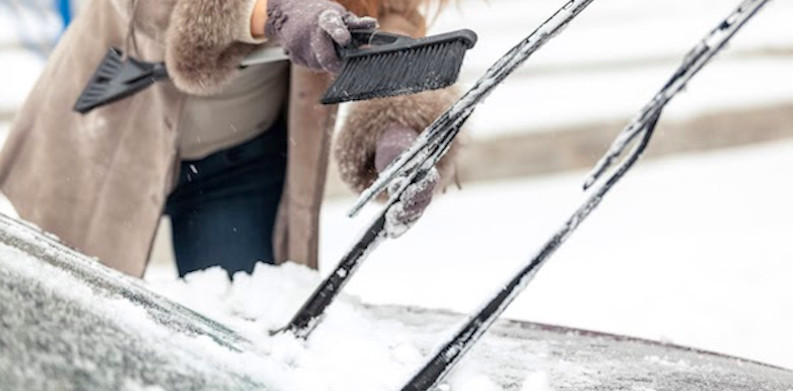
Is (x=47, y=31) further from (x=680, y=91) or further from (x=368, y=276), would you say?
(x=680, y=91)

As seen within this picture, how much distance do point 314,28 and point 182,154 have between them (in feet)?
2.36

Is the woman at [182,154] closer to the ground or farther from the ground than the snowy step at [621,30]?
closer to the ground

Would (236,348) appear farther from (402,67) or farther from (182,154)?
(182,154)

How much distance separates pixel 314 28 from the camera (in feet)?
4.96

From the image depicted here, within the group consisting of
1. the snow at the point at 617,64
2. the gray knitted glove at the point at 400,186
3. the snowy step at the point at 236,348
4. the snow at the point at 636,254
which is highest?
the snow at the point at 617,64

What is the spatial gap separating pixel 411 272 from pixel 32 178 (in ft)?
6.81

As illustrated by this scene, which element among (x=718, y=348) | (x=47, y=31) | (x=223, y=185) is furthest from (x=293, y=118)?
(x=47, y=31)

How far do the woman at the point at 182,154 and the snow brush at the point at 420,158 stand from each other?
20.6 inches

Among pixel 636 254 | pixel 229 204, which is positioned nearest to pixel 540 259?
pixel 229 204

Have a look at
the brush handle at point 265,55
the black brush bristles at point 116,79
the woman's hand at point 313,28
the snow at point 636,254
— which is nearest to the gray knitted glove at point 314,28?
the woman's hand at point 313,28

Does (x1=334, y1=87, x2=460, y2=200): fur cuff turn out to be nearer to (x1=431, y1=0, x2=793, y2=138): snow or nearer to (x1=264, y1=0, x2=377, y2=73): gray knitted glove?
(x1=264, y1=0, x2=377, y2=73): gray knitted glove

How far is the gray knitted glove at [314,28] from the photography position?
1485mm

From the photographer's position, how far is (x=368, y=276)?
4.10 m

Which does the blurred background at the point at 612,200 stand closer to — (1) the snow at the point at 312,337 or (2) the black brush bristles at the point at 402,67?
(1) the snow at the point at 312,337
